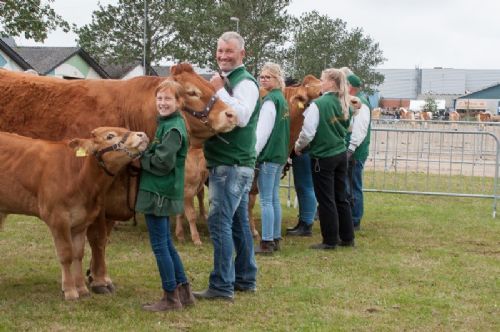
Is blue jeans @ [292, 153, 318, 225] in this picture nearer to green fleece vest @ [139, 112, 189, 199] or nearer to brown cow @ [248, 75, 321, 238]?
brown cow @ [248, 75, 321, 238]

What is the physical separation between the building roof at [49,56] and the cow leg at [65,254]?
36.3 metres

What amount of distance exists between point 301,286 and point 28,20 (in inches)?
998

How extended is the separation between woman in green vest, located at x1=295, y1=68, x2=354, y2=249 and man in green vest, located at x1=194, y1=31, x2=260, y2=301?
235 cm

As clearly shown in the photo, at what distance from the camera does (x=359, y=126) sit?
931cm

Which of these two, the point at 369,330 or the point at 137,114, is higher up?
the point at 137,114

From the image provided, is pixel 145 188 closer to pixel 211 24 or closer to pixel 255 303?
pixel 255 303

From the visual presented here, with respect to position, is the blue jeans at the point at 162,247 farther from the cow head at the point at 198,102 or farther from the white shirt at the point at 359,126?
the white shirt at the point at 359,126

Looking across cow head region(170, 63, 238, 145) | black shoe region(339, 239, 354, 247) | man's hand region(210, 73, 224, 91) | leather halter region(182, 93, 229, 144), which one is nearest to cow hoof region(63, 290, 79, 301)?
cow head region(170, 63, 238, 145)

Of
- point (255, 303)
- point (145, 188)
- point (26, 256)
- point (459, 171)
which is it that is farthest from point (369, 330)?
point (459, 171)

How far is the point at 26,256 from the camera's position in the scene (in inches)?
296

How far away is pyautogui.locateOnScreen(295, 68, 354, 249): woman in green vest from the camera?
26.1 feet

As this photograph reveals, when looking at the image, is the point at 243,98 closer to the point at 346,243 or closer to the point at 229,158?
the point at 229,158

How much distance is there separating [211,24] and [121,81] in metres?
45.8

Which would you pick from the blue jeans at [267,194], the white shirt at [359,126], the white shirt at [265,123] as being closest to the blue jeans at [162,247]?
the white shirt at [265,123]
